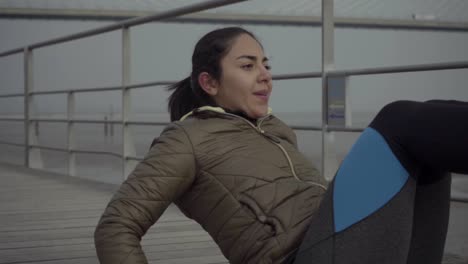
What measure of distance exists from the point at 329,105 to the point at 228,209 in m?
1.30

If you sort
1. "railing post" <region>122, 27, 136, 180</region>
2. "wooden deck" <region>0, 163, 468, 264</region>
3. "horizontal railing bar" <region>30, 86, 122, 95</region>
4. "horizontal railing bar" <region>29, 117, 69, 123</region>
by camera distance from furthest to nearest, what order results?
1. "horizontal railing bar" <region>29, 117, 69, 123</region>
2. "horizontal railing bar" <region>30, 86, 122, 95</region>
3. "railing post" <region>122, 27, 136, 180</region>
4. "wooden deck" <region>0, 163, 468, 264</region>

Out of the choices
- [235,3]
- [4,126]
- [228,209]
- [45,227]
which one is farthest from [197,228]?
[4,126]

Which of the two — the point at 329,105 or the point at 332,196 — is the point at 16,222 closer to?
the point at 329,105

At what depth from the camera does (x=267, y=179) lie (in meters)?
1.22

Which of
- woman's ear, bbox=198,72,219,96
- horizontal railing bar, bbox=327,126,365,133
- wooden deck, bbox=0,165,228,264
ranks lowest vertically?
wooden deck, bbox=0,165,228,264

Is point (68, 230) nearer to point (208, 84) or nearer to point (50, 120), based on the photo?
point (208, 84)

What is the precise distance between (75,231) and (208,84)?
1.32m

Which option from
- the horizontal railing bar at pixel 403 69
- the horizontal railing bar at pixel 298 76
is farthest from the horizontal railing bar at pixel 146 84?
the horizontal railing bar at pixel 403 69

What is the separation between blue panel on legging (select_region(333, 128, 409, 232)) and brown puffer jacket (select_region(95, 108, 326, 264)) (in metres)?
0.13

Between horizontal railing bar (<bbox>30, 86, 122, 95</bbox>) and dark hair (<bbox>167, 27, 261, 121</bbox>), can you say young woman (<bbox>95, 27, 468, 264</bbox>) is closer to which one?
dark hair (<bbox>167, 27, 261, 121</bbox>)

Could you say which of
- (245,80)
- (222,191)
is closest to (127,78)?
(245,80)

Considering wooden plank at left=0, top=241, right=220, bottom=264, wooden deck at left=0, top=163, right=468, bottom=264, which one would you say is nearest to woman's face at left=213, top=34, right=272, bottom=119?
wooden deck at left=0, top=163, right=468, bottom=264

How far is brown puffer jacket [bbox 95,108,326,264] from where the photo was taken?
44.1 inches

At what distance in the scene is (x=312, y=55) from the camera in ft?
8.43
